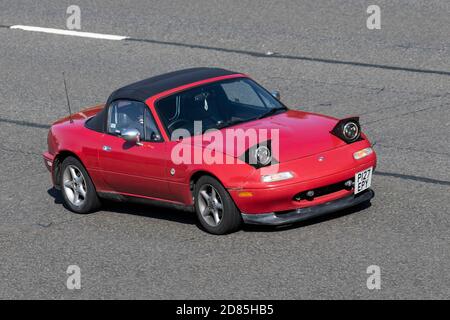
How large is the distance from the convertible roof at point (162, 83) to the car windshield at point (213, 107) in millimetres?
181

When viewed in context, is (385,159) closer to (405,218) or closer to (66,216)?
(405,218)

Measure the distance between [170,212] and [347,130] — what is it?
6.74 ft

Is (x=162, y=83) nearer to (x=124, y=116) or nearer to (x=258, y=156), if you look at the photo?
(x=124, y=116)

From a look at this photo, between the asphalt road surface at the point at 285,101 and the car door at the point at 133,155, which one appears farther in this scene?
the car door at the point at 133,155

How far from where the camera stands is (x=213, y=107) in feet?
36.3

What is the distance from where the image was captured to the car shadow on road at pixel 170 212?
1038cm

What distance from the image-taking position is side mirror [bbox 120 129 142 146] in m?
10.8

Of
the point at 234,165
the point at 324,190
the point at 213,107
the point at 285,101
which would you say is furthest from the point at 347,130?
the point at 285,101

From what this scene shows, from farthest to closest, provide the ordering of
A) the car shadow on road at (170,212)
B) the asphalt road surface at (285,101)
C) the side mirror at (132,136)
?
1. the side mirror at (132,136)
2. the car shadow on road at (170,212)
3. the asphalt road surface at (285,101)

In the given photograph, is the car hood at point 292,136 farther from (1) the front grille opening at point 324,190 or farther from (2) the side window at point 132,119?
(2) the side window at point 132,119

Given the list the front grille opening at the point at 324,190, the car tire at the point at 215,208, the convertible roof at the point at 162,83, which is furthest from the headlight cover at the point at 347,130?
the convertible roof at the point at 162,83

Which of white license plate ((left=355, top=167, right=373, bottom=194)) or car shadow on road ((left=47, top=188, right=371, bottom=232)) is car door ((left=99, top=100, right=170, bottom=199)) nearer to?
car shadow on road ((left=47, top=188, right=371, bottom=232))
